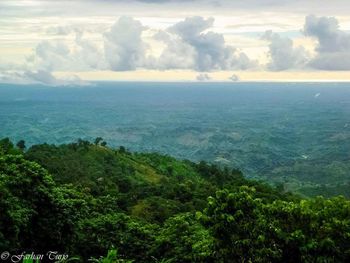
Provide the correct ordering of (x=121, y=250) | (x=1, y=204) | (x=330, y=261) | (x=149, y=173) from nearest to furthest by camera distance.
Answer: (x=330, y=261), (x=1, y=204), (x=121, y=250), (x=149, y=173)

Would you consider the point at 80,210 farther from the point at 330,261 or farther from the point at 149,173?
the point at 149,173

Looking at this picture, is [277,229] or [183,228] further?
[183,228]

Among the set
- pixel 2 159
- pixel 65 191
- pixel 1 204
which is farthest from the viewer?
pixel 65 191

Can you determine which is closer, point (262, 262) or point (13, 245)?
point (262, 262)

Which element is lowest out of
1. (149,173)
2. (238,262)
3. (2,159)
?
(149,173)

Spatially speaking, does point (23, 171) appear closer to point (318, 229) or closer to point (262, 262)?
point (262, 262)

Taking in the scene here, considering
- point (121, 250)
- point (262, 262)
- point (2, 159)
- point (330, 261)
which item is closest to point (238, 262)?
point (262, 262)

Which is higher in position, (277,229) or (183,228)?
(277,229)

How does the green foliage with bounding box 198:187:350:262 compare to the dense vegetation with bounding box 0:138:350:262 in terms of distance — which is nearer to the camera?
the green foliage with bounding box 198:187:350:262

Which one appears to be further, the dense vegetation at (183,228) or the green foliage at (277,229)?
the dense vegetation at (183,228)

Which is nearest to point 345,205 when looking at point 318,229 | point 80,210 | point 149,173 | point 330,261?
point 318,229

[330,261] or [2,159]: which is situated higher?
[2,159]
